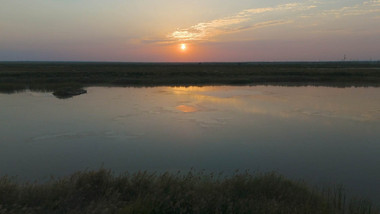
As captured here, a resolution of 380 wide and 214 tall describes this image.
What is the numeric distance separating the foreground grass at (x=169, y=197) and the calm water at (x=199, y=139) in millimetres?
1237

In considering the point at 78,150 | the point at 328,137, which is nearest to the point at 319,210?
the point at 328,137

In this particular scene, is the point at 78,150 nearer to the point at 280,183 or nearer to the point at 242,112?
the point at 280,183

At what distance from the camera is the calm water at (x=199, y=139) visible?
237 inches

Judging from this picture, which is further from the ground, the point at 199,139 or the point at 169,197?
the point at 169,197

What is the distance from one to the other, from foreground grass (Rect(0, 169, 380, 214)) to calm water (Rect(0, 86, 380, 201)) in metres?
1.24

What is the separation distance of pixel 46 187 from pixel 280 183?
11.8 feet

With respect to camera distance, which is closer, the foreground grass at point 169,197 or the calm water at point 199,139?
the foreground grass at point 169,197

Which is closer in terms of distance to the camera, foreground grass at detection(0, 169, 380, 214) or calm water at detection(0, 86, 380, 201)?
foreground grass at detection(0, 169, 380, 214)

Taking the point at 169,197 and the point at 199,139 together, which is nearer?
the point at 169,197

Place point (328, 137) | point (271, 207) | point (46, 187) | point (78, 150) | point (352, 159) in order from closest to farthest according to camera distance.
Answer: point (271, 207)
point (46, 187)
point (352, 159)
point (78, 150)
point (328, 137)

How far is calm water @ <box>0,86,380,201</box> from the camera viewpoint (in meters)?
6.02

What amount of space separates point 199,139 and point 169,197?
455 centimetres

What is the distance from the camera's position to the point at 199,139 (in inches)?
321

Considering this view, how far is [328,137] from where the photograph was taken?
8.31 metres
